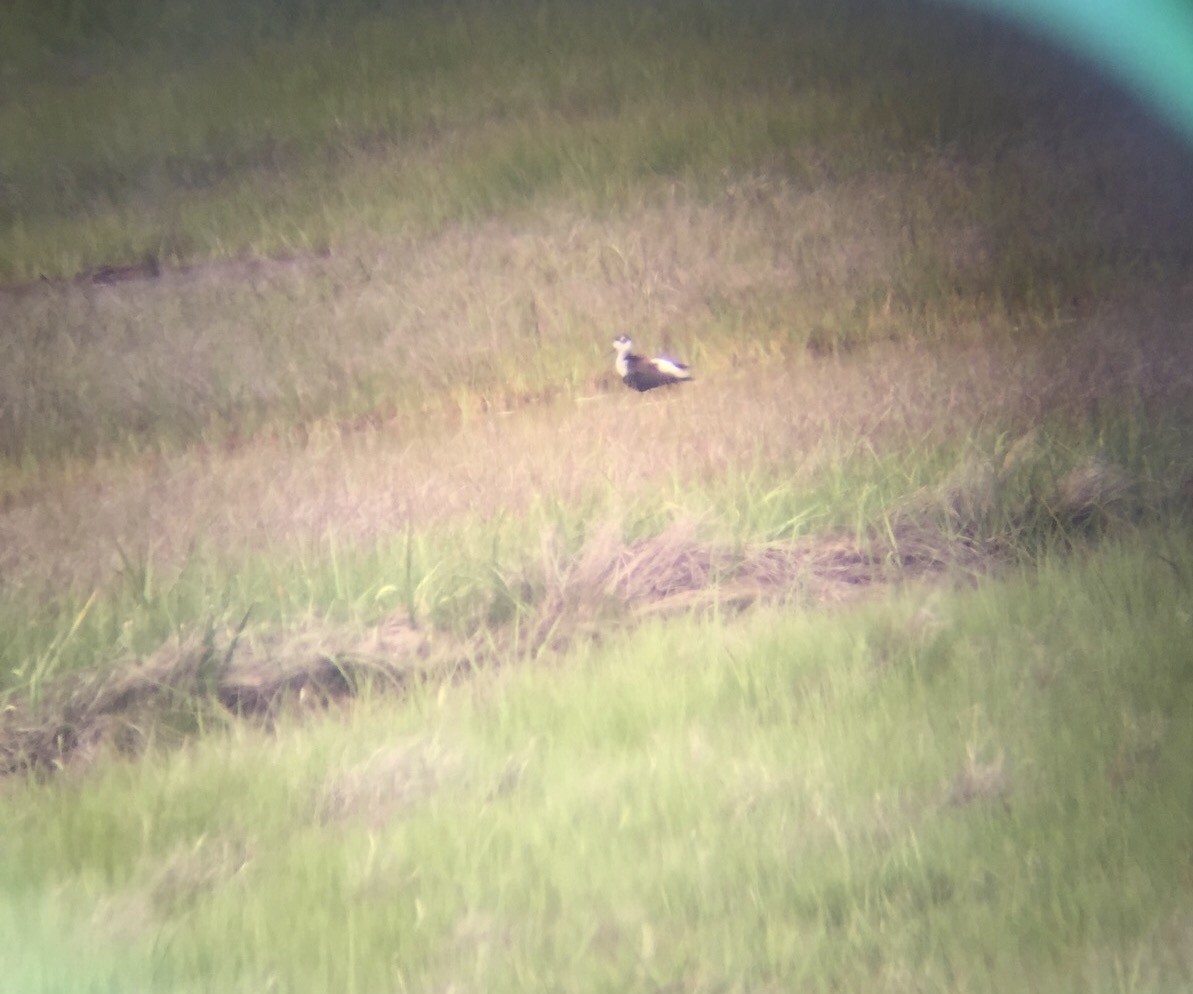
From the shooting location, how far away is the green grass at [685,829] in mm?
1644

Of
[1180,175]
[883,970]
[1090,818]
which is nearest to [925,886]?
[883,970]

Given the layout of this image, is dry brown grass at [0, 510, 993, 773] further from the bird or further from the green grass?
the bird

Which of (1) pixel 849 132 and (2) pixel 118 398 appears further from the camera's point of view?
(1) pixel 849 132

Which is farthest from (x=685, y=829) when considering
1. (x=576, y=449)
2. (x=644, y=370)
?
(x=644, y=370)

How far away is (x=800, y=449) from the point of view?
2.56 meters

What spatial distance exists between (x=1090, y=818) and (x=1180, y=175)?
68.5 inches

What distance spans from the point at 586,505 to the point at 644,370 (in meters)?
0.33

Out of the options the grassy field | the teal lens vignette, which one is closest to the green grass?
the grassy field

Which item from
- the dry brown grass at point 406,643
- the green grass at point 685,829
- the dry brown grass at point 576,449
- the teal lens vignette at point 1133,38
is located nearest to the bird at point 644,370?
the dry brown grass at point 576,449

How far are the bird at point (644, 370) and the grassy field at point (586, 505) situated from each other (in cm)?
4

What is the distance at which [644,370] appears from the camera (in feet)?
8.50

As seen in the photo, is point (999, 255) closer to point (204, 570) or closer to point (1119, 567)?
point (1119, 567)

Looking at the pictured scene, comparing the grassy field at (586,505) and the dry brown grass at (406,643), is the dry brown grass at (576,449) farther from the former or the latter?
the dry brown grass at (406,643)

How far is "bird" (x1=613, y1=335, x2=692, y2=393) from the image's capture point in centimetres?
258
